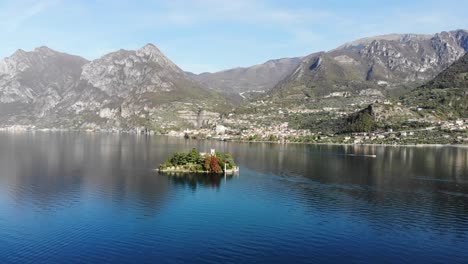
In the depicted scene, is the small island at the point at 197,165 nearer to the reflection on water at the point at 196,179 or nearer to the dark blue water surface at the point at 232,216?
the reflection on water at the point at 196,179

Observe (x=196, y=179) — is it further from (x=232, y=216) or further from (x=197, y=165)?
(x=232, y=216)

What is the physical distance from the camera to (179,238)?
1791 inches

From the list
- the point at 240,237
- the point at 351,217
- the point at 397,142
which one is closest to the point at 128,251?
the point at 240,237

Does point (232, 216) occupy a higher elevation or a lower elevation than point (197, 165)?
lower

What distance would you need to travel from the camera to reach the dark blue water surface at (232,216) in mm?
41406

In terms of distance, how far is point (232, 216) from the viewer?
55531 millimetres

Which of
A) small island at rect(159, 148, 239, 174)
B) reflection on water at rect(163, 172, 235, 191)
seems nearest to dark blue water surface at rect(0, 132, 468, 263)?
reflection on water at rect(163, 172, 235, 191)

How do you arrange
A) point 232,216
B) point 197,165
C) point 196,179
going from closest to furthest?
point 232,216 → point 196,179 → point 197,165

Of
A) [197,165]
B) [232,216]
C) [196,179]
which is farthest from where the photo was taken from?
[197,165]

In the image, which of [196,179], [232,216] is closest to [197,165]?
[196,179]

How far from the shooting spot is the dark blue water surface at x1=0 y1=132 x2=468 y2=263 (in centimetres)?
4141

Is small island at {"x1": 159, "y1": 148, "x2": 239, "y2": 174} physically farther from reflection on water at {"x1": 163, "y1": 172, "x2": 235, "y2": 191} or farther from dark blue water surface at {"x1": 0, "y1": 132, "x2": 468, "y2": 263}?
dark blue water surface at {"x1": 0, "y1": 132, "x2": 468, "y2": 263}

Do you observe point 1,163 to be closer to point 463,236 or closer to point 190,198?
point 190,198

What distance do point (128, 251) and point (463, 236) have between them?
3605 cm
